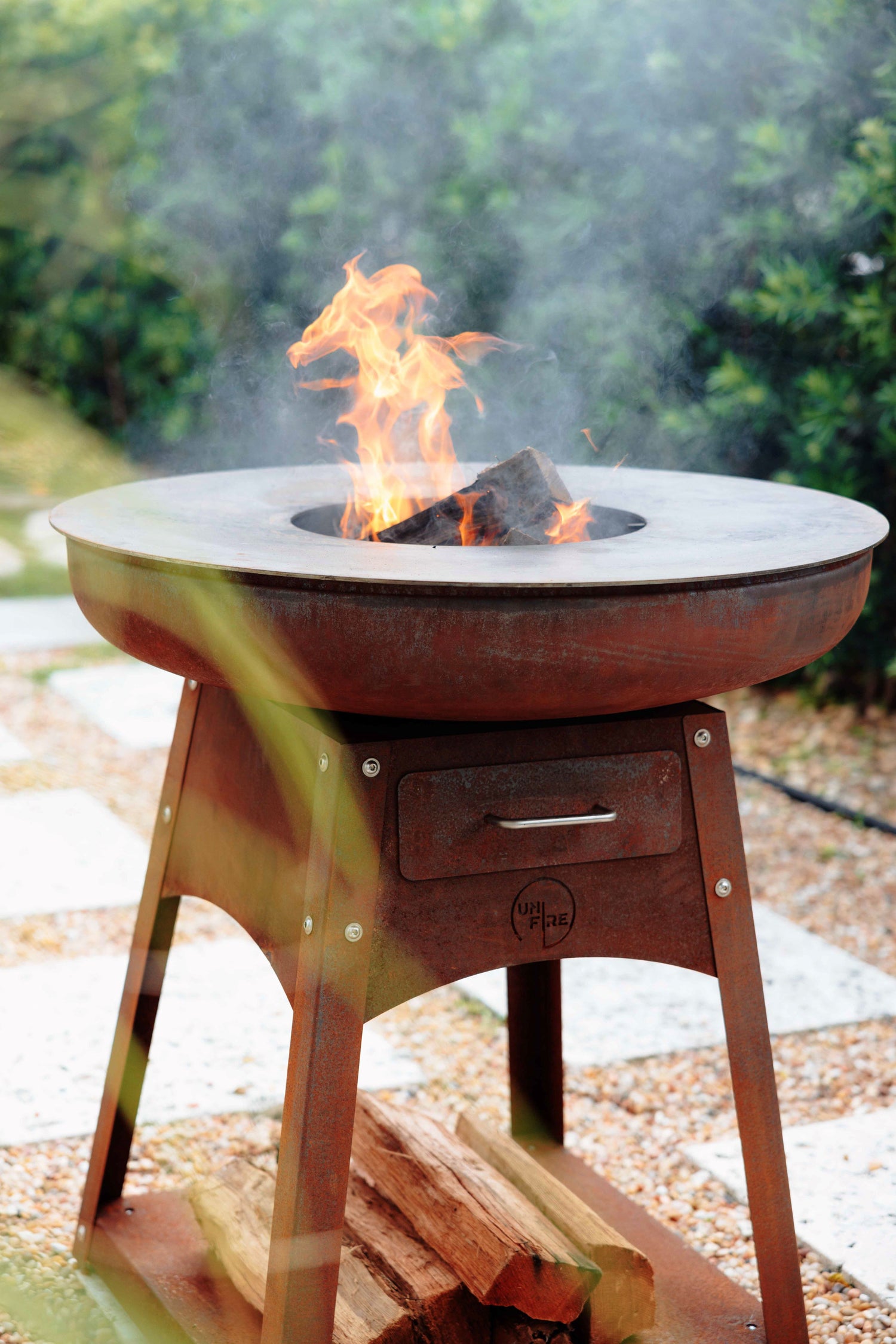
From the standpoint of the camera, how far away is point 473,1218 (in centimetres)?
166

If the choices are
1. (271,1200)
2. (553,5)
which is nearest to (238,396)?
(553,5)

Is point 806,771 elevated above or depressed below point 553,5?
below

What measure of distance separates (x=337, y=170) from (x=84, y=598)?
4.19 metres

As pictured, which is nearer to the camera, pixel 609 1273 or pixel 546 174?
pixel 609 1273

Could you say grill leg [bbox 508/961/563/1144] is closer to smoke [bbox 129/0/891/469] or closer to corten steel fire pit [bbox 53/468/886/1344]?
corten steel fire pit [bbox 53/468/886/1344]

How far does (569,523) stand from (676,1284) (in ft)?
3.40

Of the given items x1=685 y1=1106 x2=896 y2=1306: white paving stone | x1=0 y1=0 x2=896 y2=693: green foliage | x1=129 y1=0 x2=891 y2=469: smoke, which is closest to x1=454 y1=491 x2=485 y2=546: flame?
x1=685 y1=1106 x2=896 y2=1306: white paving stone

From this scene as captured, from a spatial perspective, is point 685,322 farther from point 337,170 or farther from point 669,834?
point 669,834

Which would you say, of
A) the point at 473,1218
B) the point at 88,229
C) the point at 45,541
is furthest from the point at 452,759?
the point at 88,229

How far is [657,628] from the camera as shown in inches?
51.4

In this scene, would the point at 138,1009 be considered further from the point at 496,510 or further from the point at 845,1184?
the point at 845,1184

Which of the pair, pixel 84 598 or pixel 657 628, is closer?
pixel 657 628

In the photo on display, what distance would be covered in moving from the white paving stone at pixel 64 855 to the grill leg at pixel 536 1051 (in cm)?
118

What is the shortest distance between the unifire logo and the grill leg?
0.54m
